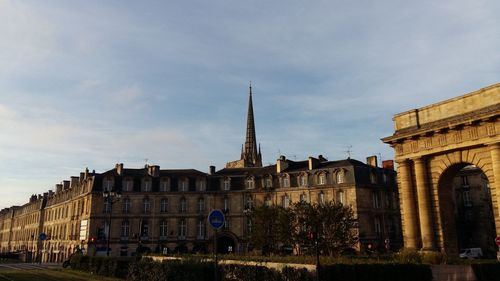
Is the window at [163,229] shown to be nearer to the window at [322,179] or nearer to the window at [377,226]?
the window at [322,179]

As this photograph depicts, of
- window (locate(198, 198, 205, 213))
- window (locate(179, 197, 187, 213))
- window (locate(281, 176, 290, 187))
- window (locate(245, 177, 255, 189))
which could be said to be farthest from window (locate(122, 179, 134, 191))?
window (locate(281, 176, 290, 187))

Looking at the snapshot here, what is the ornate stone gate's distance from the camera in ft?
72.9

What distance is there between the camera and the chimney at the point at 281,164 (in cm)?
5591

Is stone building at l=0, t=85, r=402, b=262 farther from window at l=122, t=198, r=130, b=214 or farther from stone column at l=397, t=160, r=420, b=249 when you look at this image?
stone column at l=397, t=160, r=420, b=249

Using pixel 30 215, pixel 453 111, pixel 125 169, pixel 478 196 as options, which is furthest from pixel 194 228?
pixel 30 215

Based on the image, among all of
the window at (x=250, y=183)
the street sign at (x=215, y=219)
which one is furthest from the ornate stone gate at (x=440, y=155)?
the window at (x=250, y=183)

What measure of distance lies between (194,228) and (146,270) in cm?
3679

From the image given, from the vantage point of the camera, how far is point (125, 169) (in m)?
58.7

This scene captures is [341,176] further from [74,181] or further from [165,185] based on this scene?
[74,181]

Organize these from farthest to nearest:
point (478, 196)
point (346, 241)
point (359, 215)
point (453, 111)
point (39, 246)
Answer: point (39, 246) < point (478, 196) < point (359, 215) < point (346, 241) < point (453, 111)

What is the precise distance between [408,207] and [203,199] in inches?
1367

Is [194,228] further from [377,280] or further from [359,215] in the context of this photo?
[377,280]

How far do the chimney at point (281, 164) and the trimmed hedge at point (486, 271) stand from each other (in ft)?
120

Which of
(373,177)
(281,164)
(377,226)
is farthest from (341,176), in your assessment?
(281,164)
